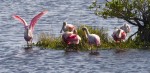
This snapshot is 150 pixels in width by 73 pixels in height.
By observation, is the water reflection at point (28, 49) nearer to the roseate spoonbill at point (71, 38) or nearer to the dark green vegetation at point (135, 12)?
the roseate spoonbill at point (71, 38)

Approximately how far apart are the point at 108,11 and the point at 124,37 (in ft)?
4.74

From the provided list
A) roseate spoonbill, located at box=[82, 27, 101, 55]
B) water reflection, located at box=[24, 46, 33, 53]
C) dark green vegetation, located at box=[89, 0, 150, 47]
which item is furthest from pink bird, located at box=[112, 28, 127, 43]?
water reflection, located at box=[24, 46, 33, 53]

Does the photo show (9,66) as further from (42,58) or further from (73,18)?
(73,18)

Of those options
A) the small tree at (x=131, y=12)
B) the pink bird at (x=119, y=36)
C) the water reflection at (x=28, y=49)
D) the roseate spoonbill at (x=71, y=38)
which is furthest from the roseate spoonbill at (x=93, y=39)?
the water reflection at (x=28, y=49)

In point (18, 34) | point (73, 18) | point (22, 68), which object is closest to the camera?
point (22, 68)

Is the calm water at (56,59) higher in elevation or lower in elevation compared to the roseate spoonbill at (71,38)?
lower

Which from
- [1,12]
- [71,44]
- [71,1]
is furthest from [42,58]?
[71,1]

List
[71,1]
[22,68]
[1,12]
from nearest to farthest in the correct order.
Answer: [22,68] < [1,12] < [71,1]

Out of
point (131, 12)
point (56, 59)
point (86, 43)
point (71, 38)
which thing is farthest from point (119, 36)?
point (56, 59)

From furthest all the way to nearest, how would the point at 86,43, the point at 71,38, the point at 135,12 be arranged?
the point at 135,12
the point at 86,43
the point at 71,38

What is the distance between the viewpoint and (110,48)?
41.6 m

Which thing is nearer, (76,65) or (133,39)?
(76,65)

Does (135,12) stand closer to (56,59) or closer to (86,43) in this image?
(86,43)

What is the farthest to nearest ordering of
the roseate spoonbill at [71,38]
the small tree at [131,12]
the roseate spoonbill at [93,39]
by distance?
the small tree at [131,12], the roseate spoonbill at [71,38], the roseate spoonbill at [93,39]
